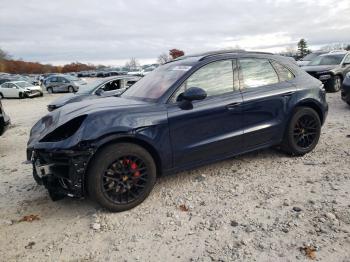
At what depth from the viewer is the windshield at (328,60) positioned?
1363 centimetres

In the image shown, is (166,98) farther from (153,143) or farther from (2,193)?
(2,193)

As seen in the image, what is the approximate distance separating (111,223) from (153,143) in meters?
0.99

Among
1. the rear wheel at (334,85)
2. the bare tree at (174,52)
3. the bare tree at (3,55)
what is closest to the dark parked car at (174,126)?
the rear wheel at (334,85)


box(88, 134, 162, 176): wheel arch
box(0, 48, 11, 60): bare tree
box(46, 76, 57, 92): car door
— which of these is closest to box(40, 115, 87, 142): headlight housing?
box(88, 134, 162, 176): wheel arch

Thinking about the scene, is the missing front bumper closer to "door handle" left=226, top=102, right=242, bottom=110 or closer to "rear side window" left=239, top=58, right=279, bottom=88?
"door handle" left=226, top=102, right=242, bottom=110

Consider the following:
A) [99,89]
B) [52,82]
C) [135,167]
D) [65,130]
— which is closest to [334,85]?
[99,89]

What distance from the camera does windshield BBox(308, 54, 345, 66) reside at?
44.7 feet

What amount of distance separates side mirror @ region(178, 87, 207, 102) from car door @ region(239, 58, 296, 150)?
0.81m

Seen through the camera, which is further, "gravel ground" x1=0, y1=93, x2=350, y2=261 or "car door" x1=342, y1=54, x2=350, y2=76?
"car door" x1=342, y1=54, x2=350, y2=76

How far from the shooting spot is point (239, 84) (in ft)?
14.9

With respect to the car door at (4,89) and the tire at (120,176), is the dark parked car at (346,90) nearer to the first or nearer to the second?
the tire at (120,176)

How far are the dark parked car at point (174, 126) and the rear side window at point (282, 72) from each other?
0.02 metres

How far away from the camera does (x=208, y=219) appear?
3.54m

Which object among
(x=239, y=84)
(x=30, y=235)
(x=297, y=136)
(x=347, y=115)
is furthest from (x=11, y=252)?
(x=347, y=115)
